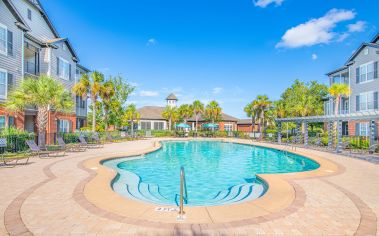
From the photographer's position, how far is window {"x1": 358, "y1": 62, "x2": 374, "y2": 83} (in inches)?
985

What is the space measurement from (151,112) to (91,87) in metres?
27.1

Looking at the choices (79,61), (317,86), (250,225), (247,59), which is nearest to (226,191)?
(250,225)

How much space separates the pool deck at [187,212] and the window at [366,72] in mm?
22328

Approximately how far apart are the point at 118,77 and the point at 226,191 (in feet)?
119

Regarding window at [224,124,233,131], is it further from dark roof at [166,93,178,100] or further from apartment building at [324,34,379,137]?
apartment building at [324,34,379,137]

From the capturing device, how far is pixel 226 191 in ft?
32.0

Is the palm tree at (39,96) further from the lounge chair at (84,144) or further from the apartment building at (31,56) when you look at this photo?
the lounge chair at (84,144)

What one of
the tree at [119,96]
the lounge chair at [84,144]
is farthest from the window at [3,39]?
the tree at [119,96]

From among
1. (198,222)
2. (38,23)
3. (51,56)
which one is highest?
(38,23)

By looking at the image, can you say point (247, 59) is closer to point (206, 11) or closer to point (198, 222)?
point (206, 11)

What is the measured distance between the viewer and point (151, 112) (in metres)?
53.5

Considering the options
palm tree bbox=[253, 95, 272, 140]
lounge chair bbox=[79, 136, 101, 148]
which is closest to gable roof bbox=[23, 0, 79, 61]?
lounge chair bbox=[79, 136, 101, 148]

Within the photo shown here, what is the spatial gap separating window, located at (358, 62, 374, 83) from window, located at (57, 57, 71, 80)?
32505mm

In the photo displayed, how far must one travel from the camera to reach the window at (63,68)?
23.8m
